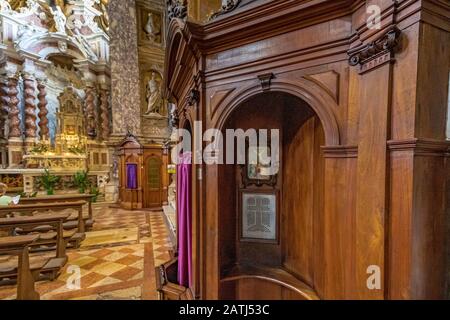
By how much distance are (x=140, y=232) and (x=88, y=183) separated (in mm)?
5342

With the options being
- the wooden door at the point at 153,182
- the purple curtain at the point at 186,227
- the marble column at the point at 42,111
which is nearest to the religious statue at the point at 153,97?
the wooden door at the point at 153,182

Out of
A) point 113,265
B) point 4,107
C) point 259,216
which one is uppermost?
point 4,107

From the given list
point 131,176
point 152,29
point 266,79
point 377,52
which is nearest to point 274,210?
point 266,79

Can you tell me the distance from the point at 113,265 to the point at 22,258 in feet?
4.36

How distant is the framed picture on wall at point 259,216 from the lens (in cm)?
227

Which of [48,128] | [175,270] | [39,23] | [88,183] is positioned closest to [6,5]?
[39,23]

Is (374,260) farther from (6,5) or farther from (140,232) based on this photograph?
(6,5)

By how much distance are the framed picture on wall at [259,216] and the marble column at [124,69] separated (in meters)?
8.24

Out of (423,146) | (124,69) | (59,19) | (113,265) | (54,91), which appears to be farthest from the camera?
(54,91)

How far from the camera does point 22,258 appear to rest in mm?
2445

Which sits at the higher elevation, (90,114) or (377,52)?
(90,114)

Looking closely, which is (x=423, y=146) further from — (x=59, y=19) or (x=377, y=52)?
(x=59, y=19)

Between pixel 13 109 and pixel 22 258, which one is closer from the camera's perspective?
pixel 22 258

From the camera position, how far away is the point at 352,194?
143 centimetres
